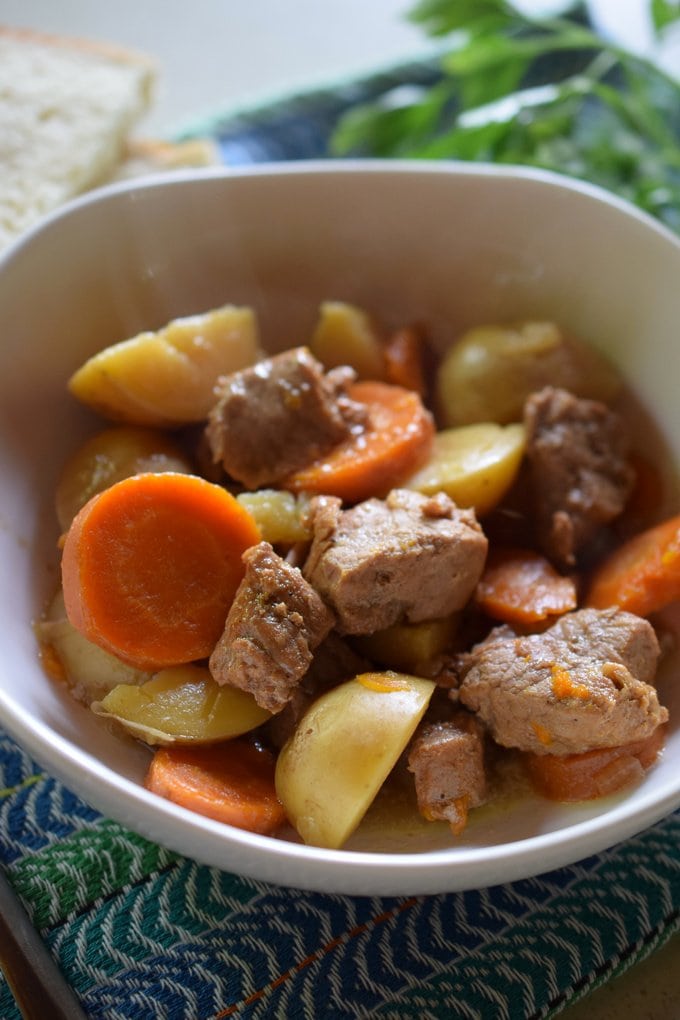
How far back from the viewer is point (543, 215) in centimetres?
221

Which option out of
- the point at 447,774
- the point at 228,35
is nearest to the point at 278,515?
the point at 447,774

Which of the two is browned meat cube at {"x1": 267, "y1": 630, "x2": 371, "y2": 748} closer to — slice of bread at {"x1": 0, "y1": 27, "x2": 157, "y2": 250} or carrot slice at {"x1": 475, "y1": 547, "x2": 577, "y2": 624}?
carrot slice at {"x1": 475, "y1": 547, "x2": 577, "y2": 624}

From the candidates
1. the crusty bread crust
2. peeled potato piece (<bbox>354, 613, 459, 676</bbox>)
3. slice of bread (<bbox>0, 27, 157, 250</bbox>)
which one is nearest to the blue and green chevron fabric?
peeled potato piece (<bbox>354, 613, 459, 676</bbox>)

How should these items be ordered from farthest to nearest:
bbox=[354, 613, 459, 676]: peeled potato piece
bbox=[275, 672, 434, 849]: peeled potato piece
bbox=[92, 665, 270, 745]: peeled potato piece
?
1. bbox=[354, 613, 459, 676]: peeled potato piece
2. bbox=[92, 665, 270, 745]: peeled potato piece
3. bbox=[275, 672, 434, 849]: peeled potato piece

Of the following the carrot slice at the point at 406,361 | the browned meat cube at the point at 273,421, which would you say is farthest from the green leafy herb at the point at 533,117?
the browned meat cube at the point at 273,421

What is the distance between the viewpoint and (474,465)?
1.97 m

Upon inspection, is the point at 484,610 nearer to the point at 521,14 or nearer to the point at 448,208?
the point at 448,208

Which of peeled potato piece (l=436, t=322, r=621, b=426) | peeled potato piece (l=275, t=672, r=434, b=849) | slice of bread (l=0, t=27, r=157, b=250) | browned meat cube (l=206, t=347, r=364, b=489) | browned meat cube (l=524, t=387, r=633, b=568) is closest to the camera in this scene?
peeled potato piece (l=275, t=672, r=434, b=849)

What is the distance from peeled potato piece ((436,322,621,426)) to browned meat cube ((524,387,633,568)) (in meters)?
0.11

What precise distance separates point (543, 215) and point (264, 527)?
102 centimetres

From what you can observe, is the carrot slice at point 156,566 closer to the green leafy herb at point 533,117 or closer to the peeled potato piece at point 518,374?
the peeled potato piece at point 518,374

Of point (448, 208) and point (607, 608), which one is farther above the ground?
point (448, 208)

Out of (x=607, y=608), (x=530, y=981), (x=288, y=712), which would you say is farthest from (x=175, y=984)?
(x=607, y=608)

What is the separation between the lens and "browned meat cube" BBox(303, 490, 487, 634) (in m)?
1.64
